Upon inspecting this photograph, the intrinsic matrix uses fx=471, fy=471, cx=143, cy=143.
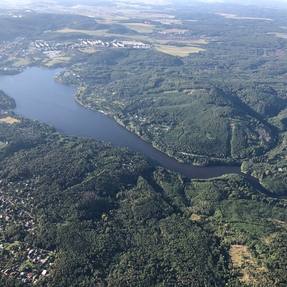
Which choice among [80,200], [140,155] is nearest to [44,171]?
[80,200]

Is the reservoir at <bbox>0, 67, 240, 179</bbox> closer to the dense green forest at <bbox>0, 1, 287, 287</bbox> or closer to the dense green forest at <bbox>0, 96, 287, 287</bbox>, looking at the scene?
the dense green forest at <bbox>0, 1, 287, 287</bbox>

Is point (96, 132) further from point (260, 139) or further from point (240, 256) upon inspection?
point (240, 256)

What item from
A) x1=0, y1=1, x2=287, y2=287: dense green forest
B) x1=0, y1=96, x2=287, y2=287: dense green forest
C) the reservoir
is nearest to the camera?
x1=0, y1=96, x2=287, y2=287: dense green forest

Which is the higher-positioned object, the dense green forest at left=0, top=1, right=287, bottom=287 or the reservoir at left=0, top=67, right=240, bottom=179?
the dense green forest at left=0, top=1, right=287, bottom=287

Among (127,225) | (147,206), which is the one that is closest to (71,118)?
(147,206)

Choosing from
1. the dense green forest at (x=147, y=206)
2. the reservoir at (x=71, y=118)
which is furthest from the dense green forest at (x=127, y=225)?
the reservoir at (x=71, y=118)

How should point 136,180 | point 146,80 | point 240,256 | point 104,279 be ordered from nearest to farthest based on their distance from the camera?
point 104,279, point 240,256, point 136,180, point 146,80

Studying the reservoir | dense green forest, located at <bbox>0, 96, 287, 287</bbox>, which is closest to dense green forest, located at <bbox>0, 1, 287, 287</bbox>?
dense green forest, located at <bbox>0, 96, 287, 287</bbox>

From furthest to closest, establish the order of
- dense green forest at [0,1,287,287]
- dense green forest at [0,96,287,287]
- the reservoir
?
the reservoir, dense green forest at [0,1,287,287], dense green forest at [0,96,287,287]

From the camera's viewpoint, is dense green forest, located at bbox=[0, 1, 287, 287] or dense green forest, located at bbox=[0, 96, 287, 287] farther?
dense green forest, located at bbox=[0, 1, 287, 287]
